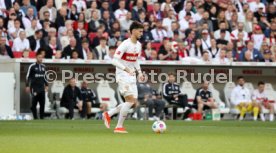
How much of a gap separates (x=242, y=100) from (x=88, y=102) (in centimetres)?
535

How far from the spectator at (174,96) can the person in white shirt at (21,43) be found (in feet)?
15.4

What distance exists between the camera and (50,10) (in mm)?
→ 27344

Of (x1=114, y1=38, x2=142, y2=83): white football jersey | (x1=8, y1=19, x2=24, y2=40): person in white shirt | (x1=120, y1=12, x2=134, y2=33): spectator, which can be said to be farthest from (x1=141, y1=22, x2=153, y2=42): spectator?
(x1=114, y1=38, x2=142, y2=83): white football jersey

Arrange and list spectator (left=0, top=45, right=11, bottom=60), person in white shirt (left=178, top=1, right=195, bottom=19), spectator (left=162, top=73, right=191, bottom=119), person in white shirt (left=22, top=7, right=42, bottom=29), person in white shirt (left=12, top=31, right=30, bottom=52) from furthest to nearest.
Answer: person in white shirt (left=178, top=1, right=195, bottom=19), spectator (left=162, top=73, right=191, bottom=119), person in white shirt (left=22, top=7, right=42, bottom=29), spectator (left=0, top=45, right=11, bottom=60), person in white shirt (left=12, top=31, right=30, bottom=52)

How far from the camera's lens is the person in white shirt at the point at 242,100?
27906 millimetres

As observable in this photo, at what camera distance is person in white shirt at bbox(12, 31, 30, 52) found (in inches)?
998

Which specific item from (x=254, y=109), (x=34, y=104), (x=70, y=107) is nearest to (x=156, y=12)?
(x=254, y=109)

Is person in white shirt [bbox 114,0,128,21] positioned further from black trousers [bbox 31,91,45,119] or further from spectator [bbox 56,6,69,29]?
black trousers [bbox 31,91,45,119]

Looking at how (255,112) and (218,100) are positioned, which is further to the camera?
(218,100)

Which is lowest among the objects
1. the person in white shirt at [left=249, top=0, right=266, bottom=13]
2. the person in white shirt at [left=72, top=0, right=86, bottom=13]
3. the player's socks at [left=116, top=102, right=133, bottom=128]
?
the player's socks at [left=116, top=102, right=133, bottom=128]

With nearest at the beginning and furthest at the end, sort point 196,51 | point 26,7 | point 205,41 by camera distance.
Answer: point 26,7 → point 196,51 → point 205,41

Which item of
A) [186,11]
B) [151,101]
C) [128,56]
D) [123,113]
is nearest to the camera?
[123,113]

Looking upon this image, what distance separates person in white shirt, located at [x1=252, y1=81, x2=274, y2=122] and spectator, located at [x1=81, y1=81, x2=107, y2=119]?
17.4ft

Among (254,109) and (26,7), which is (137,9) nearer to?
(26,7)
